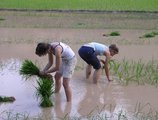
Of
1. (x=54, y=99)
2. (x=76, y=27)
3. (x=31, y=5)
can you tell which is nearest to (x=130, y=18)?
(x=76, y=27)

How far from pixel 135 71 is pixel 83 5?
15230 millimetres

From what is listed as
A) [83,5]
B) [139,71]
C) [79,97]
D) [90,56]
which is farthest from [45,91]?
[83,5]

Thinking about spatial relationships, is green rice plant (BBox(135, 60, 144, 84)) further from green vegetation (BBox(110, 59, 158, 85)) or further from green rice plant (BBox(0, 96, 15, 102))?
green rice plant (BBox(0, 96, 15, 102))

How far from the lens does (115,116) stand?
7328mm

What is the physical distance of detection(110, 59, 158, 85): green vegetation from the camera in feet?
31.6

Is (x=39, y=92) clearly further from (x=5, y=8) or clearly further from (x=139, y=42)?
(x=5, y=8)

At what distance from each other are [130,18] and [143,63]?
10.7m

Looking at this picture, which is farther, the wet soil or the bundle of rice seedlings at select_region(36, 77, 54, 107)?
the wet soil

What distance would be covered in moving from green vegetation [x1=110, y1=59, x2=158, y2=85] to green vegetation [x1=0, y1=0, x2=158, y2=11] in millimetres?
12882

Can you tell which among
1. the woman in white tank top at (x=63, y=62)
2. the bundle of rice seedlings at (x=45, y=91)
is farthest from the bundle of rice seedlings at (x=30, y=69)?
the bundle of rice seedlings at (x=45, y=91)

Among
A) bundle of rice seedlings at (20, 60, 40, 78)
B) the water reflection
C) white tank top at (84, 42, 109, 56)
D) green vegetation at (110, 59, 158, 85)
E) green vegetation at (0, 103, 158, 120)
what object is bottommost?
green vegetation at (0, 103, 158, 120)

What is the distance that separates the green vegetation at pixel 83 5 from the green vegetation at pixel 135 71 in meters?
12.9

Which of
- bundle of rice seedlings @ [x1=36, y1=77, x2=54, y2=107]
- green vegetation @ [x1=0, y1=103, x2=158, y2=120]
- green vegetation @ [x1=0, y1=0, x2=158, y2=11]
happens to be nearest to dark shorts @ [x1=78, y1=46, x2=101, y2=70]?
bundle of rice seedlings @ [x1=36, y1=77, x2=54, y2=107]

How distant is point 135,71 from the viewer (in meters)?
10.3
